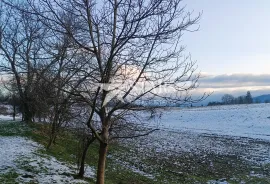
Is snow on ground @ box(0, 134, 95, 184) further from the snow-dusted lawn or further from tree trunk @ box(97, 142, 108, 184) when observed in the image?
tree trunk @ box(97, 142, 108, 184)

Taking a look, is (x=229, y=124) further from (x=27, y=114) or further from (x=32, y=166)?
(x=32, y=166)

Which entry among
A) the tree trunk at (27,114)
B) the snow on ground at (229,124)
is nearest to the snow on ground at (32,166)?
the tree trunk at (27,114)

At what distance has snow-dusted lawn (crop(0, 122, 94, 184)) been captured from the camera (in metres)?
9.88

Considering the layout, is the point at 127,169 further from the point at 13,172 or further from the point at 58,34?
the point at 58,34

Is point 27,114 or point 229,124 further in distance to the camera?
point 229,124

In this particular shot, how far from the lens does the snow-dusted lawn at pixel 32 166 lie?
9.88 metres

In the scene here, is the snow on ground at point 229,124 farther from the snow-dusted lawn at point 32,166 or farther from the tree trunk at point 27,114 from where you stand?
the snow-dusted lawn at point 32,166

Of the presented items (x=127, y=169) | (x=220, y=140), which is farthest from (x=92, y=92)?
(x=220, y=140)

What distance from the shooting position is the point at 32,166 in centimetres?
1103

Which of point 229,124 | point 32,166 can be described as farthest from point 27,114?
point 229,124

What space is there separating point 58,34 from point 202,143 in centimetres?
2125

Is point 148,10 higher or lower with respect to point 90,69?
higher

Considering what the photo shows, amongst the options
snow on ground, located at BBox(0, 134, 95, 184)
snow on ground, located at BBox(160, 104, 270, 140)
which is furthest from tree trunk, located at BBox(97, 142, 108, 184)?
snow on ground, located at BBox(160, 104, 270, 140)

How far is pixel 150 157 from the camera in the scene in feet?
62.7
